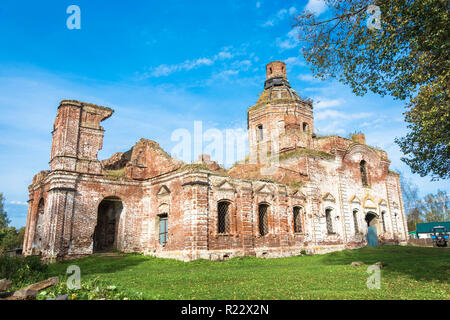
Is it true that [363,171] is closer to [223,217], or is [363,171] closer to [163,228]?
[223,217]

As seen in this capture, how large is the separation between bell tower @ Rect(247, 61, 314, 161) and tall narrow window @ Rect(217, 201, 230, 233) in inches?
341

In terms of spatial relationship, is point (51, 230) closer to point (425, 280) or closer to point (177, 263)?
point (177, 263)

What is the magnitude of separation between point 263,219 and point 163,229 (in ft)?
19.4

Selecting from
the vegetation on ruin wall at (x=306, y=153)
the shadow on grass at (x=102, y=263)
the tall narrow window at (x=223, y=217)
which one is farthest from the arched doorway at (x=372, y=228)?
the shadow on grass at (x=102, y=263)

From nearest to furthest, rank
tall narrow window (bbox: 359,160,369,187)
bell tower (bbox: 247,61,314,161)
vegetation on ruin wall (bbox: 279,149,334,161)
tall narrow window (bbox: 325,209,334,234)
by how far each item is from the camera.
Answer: vegetation on ruin wall (bbox: 279,149,334,161) < tall narrow window (bbox: 325,209,334,234) < bell tower (bbox: 247,61,314,161) < tall narrow window (bbox: 359,160,369,187)

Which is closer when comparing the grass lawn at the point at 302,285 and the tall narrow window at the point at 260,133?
the grass lawn at the point at 302,285

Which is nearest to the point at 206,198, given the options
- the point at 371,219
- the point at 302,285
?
the point at 302,285

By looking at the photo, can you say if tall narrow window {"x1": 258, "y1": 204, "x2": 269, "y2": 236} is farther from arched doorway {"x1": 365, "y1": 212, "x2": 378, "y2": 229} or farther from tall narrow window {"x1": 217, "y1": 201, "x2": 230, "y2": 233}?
arched doorway {"x1": 365, "y1": 212, "x2": 378, "y2": 229}

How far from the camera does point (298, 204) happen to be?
2145 cm

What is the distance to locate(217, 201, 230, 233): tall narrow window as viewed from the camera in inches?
710

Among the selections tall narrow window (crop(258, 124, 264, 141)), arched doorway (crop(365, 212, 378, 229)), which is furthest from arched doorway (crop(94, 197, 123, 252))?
arched doorway (crop(365, 212, 378, 229))

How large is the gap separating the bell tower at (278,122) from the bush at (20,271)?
17800 millimetres

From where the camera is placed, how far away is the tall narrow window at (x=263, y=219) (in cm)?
1966

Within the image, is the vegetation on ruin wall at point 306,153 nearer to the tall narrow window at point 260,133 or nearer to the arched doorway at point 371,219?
the tall narrow window at point 260,133
